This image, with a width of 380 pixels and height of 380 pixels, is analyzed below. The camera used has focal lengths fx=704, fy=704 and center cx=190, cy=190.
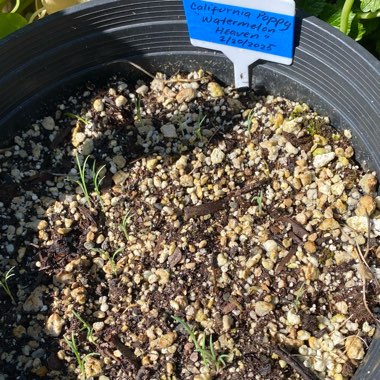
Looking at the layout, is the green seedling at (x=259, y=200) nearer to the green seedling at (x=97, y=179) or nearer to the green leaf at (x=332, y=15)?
the green seedling at (x=97, y=179)

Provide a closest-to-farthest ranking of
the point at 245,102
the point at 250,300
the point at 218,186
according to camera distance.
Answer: the point at 250,300
the point at 218,186
the point at 245,102

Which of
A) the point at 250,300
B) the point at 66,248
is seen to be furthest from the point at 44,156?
the point at 250,300

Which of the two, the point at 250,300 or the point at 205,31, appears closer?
the point at 250,300

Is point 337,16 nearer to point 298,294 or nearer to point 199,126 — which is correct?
point 199,126

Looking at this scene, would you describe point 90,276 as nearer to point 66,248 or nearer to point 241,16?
point 66,248

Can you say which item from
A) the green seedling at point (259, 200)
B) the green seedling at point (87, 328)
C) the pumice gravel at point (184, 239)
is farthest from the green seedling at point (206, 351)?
the green seedling at point (259, 200)

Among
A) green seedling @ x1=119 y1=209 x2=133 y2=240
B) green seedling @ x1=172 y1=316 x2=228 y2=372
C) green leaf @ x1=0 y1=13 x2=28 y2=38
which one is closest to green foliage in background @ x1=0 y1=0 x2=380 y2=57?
green leaf @ x1=0 y1=13 x2=28 y2=38

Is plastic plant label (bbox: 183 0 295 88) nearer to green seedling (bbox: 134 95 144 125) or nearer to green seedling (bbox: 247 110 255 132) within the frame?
green seedling (bbox: 247 110 255 132)
